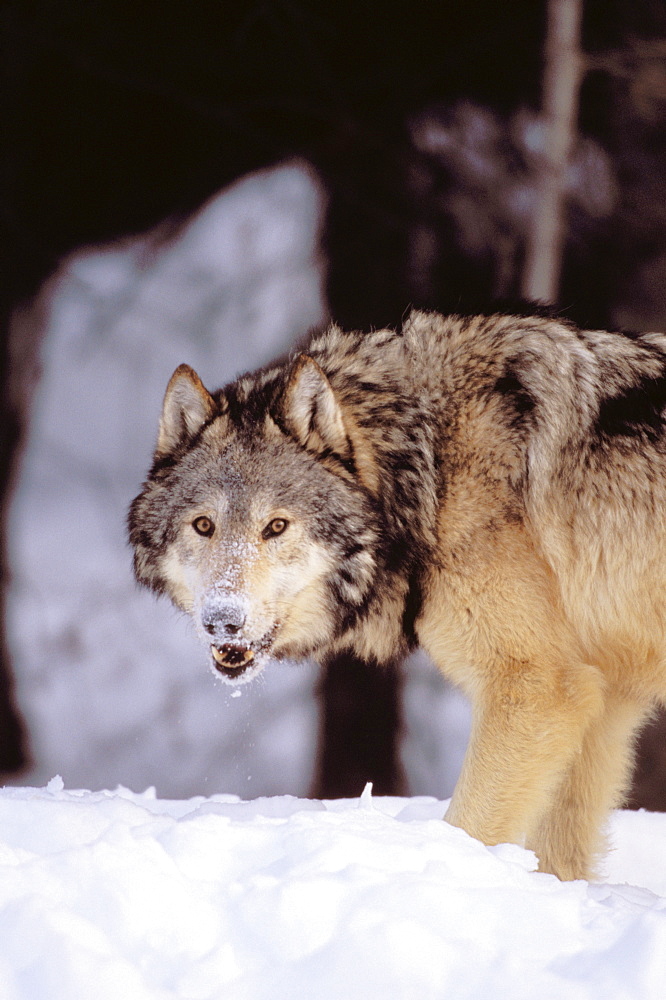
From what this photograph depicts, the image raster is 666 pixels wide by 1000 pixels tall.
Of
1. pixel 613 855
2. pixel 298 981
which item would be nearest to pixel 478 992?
pixel 298 981

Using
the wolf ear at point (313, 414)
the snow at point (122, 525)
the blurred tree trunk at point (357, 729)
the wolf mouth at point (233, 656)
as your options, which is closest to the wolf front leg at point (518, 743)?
the wolf mouth at point (233, 656)

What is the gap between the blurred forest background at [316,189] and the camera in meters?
6.14

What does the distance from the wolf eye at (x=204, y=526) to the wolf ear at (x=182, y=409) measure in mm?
413

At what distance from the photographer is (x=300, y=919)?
7.18ft

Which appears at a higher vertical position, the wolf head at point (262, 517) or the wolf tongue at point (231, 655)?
the wolf head at point (262, 517)

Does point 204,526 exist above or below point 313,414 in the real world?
below

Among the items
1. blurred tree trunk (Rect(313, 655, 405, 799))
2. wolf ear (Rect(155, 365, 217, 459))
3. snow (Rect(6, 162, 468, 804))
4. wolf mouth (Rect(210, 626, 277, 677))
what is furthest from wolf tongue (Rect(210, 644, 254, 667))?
snow (Rect(6, 162, 468, 804))

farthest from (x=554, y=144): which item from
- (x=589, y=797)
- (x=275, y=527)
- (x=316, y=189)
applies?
(x=589, y=797)

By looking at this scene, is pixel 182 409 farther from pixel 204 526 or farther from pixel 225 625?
pixel 225 625

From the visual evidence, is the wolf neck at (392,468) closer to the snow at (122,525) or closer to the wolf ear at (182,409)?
the wolf ear at (182,409)

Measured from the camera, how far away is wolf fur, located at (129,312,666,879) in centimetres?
327

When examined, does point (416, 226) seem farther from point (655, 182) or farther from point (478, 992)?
point (478, 992)

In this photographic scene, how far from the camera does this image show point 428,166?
20.6 feet

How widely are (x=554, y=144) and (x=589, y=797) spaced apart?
4341 millimetres
